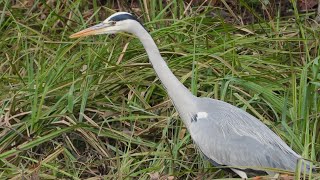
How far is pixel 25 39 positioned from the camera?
6473mm

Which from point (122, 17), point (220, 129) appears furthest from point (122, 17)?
point (220, 129)

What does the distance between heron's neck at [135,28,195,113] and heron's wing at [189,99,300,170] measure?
118 mm

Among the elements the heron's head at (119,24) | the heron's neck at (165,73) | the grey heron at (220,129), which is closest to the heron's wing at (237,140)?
the grey heron at (220,129)

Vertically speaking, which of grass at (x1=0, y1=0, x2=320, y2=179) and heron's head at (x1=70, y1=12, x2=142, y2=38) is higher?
heron's head at (x1=70, y1=12, x2=142, y2=38)

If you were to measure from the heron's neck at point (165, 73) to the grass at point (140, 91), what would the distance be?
0.33 metres

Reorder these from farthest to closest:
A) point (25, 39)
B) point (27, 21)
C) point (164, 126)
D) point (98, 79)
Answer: point (27, 21)
point (25, 39)
point (98, 79)
point (164, 126)

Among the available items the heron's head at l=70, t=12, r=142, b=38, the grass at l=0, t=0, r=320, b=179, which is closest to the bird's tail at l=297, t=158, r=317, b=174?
the grass at l=0, t=0, r=320, b=179

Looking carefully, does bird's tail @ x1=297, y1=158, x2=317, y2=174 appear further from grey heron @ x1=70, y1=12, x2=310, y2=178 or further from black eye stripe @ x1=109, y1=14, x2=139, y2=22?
black eye stripe @ x1=109, y1=14, x2=139, y2=22

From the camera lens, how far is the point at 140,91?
5.71 m

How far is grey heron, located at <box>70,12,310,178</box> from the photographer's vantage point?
15.6ft

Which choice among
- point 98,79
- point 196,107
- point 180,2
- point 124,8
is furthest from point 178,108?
point 124,8

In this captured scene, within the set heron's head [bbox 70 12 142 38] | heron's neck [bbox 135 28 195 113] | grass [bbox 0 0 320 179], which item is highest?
heron's head [bbox 70 12 142 38]

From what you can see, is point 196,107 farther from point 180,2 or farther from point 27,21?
point 27,21

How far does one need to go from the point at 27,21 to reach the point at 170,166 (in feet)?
7.83
